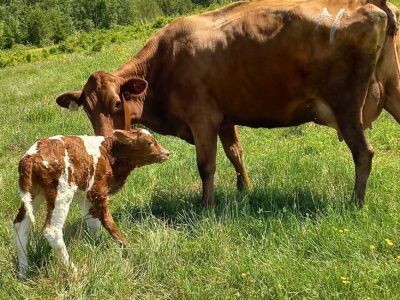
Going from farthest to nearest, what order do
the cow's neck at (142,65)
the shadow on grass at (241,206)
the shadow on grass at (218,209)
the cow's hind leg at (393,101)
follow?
the cow's neck at (142,65)
the cow's hind leg at (393,101)
the shadow on grass at (241,206)
the shadow on grass at (218,209)

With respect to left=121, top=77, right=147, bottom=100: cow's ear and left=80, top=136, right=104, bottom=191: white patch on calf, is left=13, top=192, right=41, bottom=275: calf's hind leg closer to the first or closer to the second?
left=80, top=136, right=104, bottom=191: white patch on calf

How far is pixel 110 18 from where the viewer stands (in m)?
92.8

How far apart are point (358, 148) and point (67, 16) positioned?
92.9m

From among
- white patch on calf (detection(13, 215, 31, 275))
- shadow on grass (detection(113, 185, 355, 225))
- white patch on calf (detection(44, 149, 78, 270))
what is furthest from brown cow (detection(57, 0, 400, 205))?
white patch on calf (detection(13, 215, 31, 275))

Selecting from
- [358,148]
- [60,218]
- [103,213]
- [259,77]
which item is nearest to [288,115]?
[259,77]

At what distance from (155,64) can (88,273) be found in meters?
2.82

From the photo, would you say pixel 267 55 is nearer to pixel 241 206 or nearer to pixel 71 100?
pixel 241 206

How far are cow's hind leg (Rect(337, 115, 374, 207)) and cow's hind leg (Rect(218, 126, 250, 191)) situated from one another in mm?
1393

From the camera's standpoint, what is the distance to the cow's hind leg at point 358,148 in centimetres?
542

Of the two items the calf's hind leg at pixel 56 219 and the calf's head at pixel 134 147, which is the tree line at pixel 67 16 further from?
the calf's hind leg at pixel 56 219

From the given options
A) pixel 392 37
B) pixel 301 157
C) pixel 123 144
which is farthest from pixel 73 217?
pixel 392 37

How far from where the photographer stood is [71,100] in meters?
6.20

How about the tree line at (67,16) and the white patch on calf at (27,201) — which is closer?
the white patch on calf at (27,201)

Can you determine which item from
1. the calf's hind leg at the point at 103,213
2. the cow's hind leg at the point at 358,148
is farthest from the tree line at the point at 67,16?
the calf's hind leg at the point at 103,213
